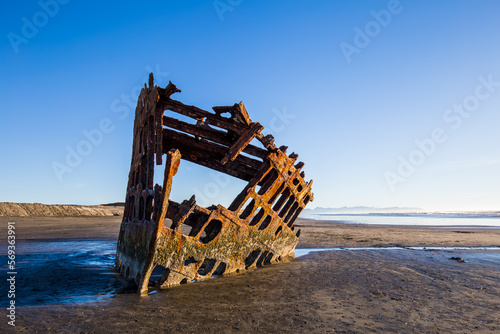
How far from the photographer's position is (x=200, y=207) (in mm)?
5535

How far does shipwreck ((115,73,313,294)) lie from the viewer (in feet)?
16.8

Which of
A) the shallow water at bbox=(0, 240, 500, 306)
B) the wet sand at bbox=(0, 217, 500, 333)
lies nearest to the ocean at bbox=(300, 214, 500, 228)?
the shallow water at bbox=(0, 240, 500, 306)

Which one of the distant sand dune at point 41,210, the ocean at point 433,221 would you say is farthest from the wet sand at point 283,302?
the distant sand dune at point 41,210

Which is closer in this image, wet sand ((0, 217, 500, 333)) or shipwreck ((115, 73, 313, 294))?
wet sand ((0, 217, 500, 333))

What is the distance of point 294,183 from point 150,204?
443 cm

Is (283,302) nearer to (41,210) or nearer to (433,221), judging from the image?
(41,210)

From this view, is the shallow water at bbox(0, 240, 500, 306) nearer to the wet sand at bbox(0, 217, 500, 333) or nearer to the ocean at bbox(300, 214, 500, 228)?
the wet sand at bbox(0, 217, 500, 333)

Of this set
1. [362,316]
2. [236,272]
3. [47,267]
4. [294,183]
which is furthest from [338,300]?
[47,267]

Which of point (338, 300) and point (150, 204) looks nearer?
point (338, 300)

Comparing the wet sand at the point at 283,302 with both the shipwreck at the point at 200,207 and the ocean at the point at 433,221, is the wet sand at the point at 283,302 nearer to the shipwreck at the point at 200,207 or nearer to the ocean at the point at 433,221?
the shipwreck at the point at 200,207

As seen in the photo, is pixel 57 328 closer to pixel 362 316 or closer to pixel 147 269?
pixel 147 269

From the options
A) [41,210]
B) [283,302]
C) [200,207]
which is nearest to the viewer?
[283,302]

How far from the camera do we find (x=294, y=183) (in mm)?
8812

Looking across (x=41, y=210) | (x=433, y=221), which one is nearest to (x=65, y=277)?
(x=41, y=210)
